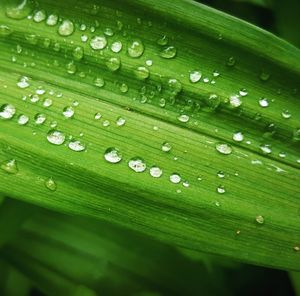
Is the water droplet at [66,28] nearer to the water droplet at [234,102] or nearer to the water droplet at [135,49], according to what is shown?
the water droplet at [135,49]

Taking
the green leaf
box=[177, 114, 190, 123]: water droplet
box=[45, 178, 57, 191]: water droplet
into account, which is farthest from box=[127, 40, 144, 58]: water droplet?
box=[45, 178, 57, 191]: water droplet

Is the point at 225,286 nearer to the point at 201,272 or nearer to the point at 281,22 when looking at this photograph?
the point at 201,272

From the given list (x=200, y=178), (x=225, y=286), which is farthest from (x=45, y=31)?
(x=225, y=286)

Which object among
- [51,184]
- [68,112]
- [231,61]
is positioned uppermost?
[231,61]

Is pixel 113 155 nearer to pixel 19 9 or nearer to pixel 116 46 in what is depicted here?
pixel 116 46

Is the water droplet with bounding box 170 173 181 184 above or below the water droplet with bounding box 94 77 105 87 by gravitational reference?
below

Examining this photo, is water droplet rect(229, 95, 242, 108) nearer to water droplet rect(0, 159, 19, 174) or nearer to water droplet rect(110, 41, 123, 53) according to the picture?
water droplet rect(110, 41, 123, 53)

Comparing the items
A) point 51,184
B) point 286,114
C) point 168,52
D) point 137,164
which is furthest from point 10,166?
point 286,114
